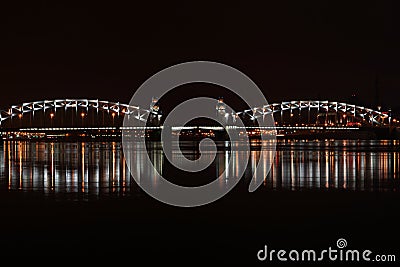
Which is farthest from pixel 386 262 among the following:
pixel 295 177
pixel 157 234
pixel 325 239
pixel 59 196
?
pixel 295 177

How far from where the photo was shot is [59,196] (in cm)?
1614

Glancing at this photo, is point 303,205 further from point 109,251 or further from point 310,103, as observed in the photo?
point 310,103

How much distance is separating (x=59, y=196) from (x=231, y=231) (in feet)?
21.4
